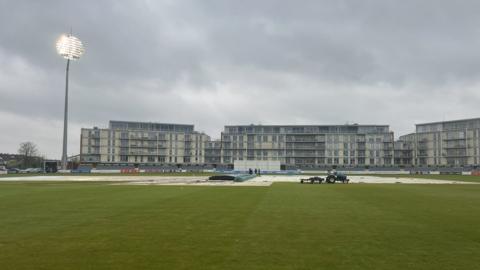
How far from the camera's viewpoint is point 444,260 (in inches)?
463

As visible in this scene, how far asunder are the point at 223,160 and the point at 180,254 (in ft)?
578

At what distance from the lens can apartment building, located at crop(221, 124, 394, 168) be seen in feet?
586

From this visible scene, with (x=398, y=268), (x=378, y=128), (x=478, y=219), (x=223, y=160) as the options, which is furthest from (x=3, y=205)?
(x=378, y=128)

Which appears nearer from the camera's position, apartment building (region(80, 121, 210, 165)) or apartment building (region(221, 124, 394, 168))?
apartment building (region(221, 124, 394, 168))

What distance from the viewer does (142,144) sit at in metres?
186

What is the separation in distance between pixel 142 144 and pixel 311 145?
3194 inches

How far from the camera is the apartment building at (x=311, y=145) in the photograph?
178 m

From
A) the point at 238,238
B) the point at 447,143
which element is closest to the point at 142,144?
the point at 447,143

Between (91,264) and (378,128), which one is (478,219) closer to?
(91,264)

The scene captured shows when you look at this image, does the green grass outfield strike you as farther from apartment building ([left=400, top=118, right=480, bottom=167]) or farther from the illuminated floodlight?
apartment building ([left=400, top=118, right=480, bottom=167])

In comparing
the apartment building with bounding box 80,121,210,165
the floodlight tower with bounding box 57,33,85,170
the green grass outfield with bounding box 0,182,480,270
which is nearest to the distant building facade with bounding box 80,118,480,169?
the apartment building with bounding box 80,121,210,165

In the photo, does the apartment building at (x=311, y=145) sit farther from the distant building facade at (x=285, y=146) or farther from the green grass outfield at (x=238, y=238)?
the green grass outfield at (x=238, y=238)

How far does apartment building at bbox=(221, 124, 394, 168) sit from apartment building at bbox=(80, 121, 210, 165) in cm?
1683

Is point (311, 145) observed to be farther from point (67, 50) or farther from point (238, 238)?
point (238, 238)
